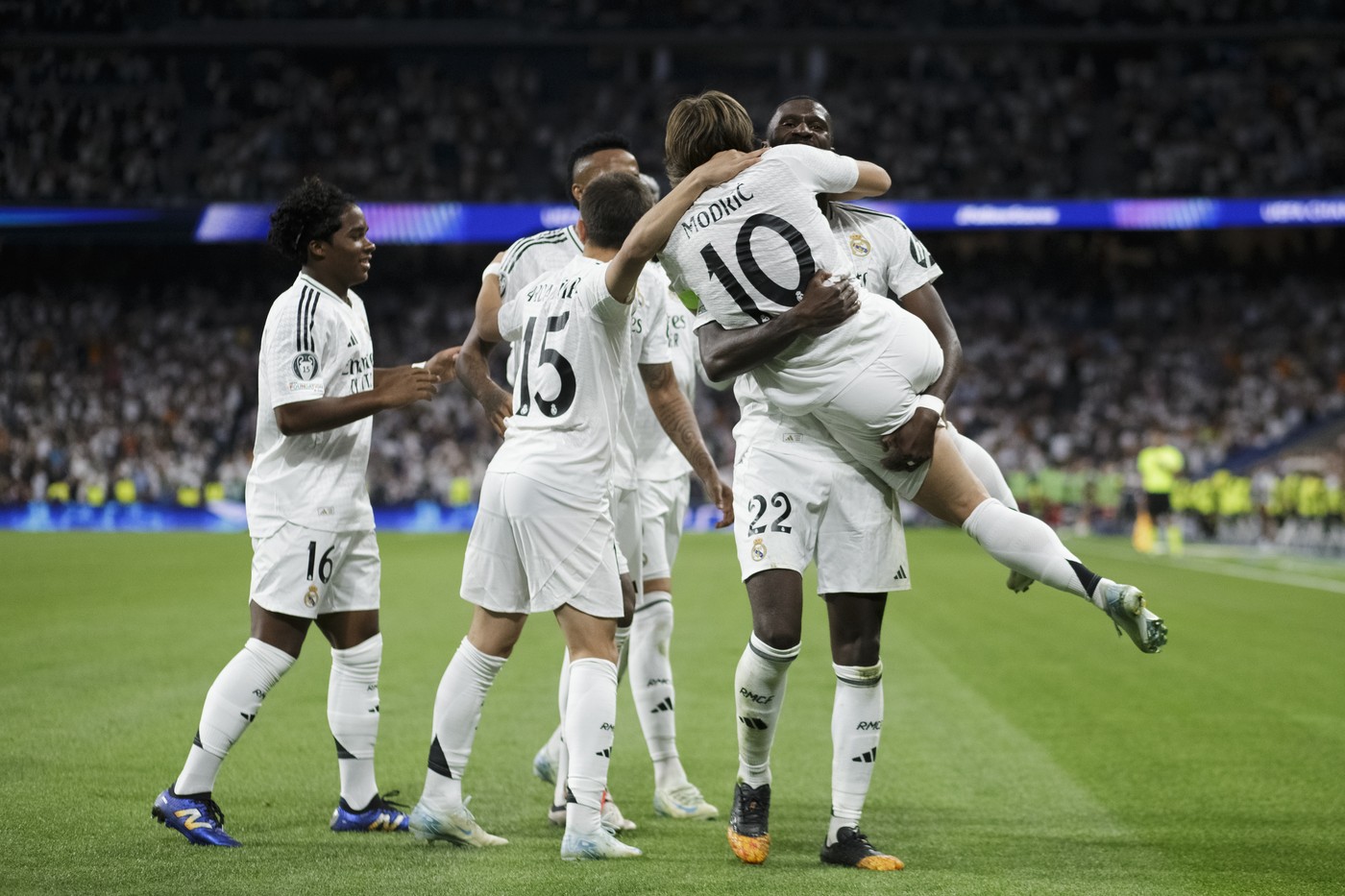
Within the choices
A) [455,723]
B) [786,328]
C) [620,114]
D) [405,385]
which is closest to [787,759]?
[455,723]

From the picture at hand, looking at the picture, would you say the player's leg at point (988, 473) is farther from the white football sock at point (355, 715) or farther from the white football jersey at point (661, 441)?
the white football sock at point (355, 715)

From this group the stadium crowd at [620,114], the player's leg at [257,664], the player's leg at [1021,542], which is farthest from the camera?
the stadium crowd at [620,114]

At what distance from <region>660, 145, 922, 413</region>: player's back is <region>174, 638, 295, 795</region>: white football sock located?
6.67 ft

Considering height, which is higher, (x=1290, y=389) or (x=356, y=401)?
(x=1290, y=389)

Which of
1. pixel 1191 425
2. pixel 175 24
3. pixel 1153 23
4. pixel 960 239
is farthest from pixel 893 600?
pixel 175 24

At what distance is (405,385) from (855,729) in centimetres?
198

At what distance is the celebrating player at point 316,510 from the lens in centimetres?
484

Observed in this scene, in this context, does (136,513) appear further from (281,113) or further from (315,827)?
(315,827)

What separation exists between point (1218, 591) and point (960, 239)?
78.0ft

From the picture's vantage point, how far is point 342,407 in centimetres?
487

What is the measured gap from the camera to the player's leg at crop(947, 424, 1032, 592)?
4.85 m

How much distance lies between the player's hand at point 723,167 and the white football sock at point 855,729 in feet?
5.46

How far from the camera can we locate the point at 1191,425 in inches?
1291

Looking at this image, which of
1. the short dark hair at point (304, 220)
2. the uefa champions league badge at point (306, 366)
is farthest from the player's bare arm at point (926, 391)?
the short dark hair at point (304, 220)
